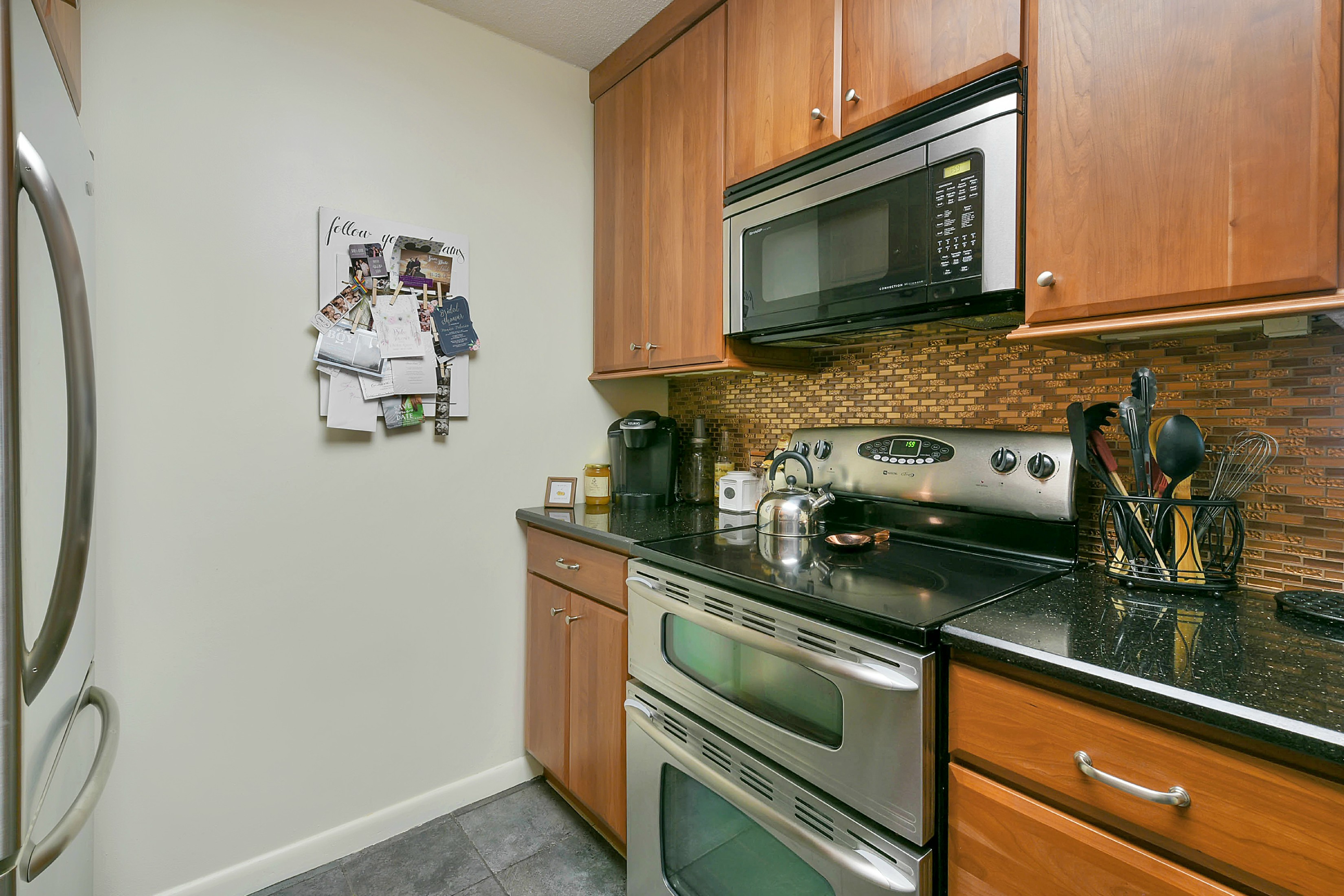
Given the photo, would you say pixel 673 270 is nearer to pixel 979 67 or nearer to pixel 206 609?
pixel 979 67

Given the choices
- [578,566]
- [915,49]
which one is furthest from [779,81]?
[578,566]

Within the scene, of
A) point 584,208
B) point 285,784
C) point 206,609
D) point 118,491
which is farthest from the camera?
point 584,208

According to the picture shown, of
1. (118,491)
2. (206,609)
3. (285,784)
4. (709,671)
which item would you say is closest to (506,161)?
(118,491)

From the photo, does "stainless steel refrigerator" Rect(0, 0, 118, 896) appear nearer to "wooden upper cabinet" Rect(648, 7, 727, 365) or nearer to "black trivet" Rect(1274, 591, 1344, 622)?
"wooden upper cabinet" Rect(648, 7, 727, 365)

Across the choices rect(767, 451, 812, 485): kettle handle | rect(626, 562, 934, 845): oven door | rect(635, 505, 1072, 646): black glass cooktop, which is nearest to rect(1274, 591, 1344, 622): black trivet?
rect(635, 505, 1072, 646): black glass cooktop

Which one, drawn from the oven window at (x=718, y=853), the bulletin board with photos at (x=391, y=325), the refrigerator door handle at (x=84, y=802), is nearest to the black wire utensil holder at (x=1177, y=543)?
the oven window at (x=718, y=853)

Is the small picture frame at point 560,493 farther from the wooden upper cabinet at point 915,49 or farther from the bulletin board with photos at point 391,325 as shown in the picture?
the wooden upper cabinet at point 915,49

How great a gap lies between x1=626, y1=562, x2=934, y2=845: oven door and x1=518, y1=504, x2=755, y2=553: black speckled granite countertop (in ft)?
0.47

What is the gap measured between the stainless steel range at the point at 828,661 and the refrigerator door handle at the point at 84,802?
3.20ft

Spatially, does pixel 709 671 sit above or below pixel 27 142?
below

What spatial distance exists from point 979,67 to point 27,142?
147 cm

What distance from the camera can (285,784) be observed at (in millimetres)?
1739

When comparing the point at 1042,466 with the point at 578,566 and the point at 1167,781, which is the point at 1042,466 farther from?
the point at 578,566

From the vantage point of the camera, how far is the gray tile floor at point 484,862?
65.5 inches
